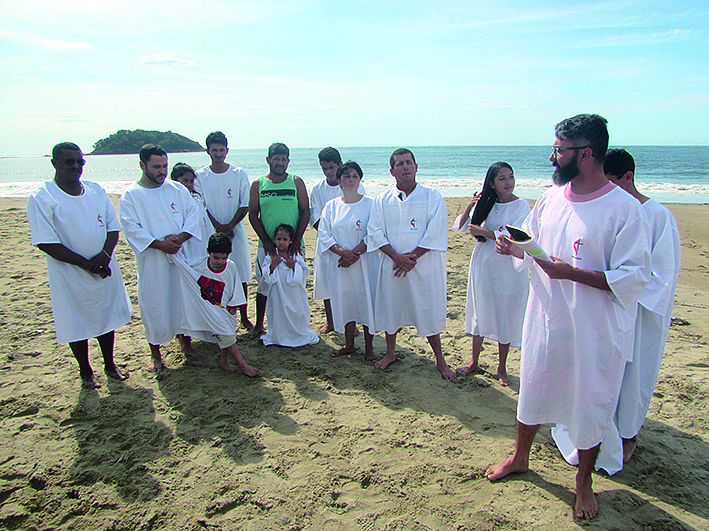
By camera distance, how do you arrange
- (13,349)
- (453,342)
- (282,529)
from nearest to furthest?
(282,529) → (13,349) → (453,342)

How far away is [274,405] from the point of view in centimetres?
367

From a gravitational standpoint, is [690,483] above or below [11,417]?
below

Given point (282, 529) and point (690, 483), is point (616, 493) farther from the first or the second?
point (282, 529)

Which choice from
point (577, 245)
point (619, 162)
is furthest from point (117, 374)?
point (619, 162)

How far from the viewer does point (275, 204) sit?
16.3ft

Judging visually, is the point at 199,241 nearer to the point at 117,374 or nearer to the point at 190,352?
the point at 190,352

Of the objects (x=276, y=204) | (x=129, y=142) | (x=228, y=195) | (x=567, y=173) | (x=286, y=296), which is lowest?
(x=286, y=296)

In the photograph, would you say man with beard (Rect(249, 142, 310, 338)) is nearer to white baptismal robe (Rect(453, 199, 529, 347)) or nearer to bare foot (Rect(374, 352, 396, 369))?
bare foot (Rect(374, 352, 396, 369))

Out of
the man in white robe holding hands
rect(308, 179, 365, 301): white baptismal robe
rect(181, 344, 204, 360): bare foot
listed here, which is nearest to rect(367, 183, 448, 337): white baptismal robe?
the man in white robe holding hands

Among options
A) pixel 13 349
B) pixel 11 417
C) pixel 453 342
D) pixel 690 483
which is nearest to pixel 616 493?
pixel 690 483

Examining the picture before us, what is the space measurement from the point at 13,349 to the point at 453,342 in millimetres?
4958

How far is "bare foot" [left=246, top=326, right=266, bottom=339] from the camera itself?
17.0 feet

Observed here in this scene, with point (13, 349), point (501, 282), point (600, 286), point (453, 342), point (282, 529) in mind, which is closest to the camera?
point (600, 286)

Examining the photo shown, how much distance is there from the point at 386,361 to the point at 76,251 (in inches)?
123
